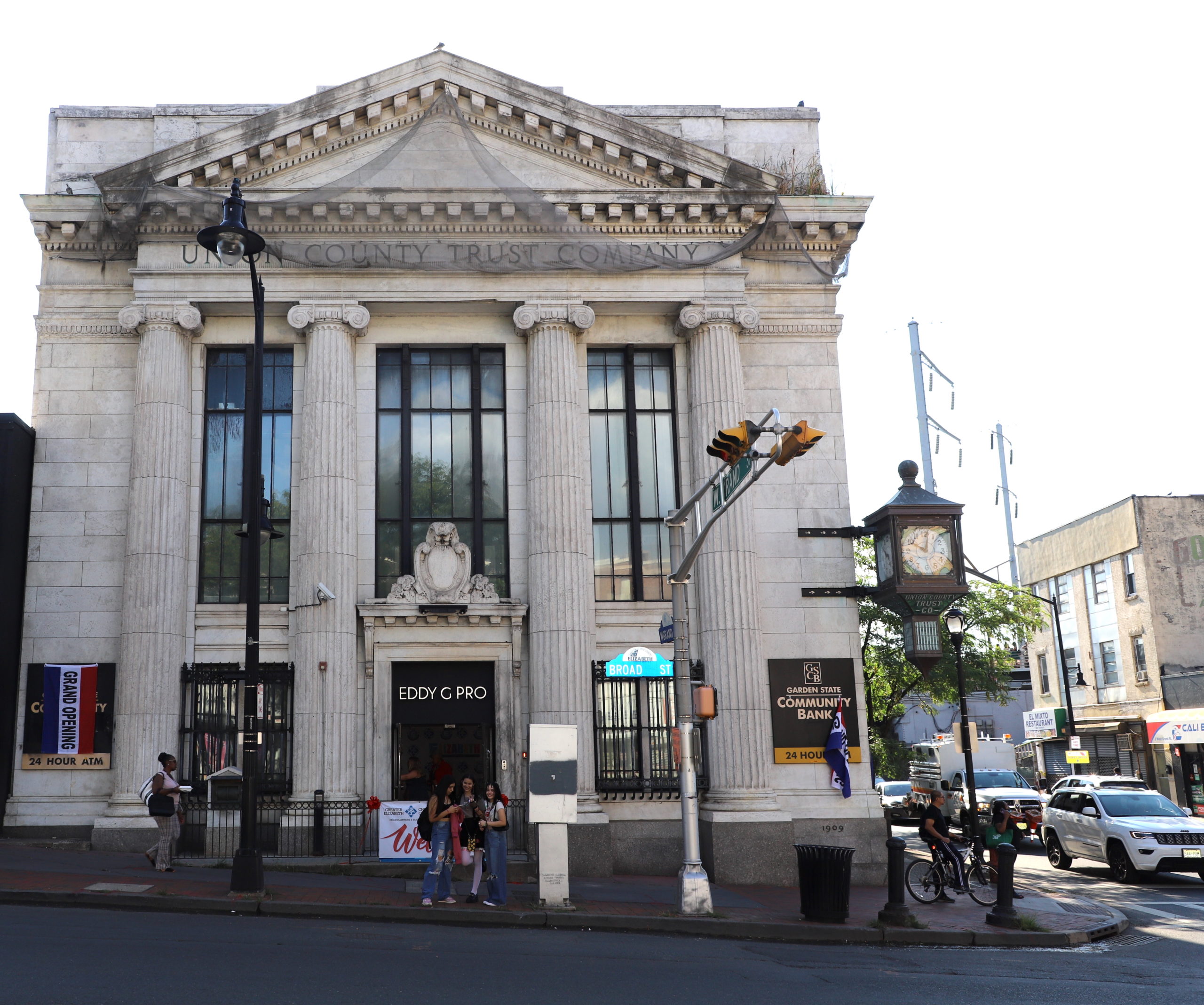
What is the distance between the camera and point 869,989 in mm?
11273

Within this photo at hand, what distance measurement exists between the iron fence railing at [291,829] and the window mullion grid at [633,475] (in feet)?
17.1

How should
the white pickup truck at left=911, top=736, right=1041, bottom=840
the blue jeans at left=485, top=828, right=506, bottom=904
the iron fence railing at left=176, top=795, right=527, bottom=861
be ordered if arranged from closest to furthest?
the blue jeans at left=485, top=828, right=506, bottom=904 → the iron fence railing at left=176, top=795, right=527, bottom=861 → the white pickup truck at left=911, top=736, right=1041, bottom=840

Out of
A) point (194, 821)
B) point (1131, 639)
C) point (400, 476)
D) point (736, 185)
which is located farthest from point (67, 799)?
point (1131, 639)

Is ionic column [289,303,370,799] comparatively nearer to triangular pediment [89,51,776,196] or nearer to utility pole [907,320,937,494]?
triangular pediment [89,51,776,196]

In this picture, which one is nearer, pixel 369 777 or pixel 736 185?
pixel 369 777

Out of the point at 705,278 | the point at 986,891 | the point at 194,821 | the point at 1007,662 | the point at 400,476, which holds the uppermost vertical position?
the point at 705,278

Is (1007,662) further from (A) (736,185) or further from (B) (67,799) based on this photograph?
(B) (67,799)

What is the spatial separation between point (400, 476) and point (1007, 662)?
2988 centimetres

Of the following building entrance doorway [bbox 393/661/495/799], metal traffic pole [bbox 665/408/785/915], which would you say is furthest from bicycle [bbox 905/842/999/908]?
building entrance doorway [bbox 393/661/495/799]

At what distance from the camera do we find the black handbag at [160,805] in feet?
56.7

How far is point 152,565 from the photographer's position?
69.2ft

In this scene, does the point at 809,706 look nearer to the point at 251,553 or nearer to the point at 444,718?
the point at 444,718

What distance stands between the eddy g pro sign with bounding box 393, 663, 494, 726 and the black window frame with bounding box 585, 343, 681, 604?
299 cm

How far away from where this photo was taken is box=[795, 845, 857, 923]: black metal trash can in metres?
15.7
